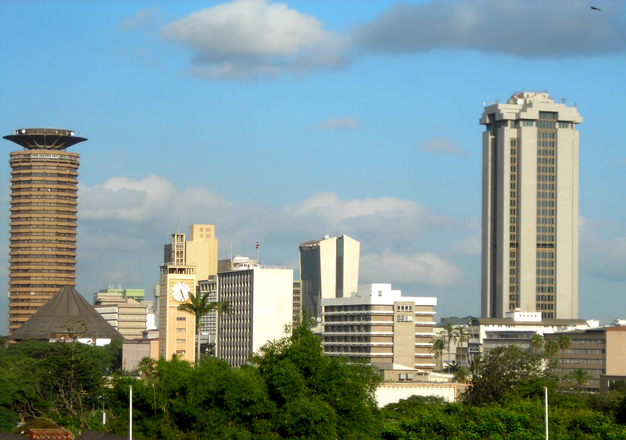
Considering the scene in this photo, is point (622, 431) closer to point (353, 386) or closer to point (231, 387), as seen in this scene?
point (353, 386)

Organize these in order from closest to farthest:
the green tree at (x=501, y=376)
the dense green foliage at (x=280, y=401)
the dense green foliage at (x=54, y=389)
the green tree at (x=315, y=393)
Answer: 1. the green tree at (x=315, y=393)
2. the dense green foliage at (x=280, y=401)
3. the green tree at (x=501, y=376)
4. the dense green foliage at (x=54, y=389)

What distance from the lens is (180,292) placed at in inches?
7598

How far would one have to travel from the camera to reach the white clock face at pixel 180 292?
192625 mm

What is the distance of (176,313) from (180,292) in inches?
210

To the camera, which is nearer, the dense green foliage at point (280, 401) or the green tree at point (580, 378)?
the dense green foliage at point (280, 401)

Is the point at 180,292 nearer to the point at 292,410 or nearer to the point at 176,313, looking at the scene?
the point at 176,313

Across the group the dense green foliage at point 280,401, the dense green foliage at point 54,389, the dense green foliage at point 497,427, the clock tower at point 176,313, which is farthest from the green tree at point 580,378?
the dense green foliage at point 280,401

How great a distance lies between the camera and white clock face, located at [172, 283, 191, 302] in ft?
632

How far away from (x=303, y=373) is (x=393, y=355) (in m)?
140

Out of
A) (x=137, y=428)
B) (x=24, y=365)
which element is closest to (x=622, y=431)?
(x=137, y=428)

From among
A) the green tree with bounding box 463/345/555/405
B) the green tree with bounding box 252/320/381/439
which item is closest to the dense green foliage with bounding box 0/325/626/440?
the green tree with bounding box 252/320/381/439

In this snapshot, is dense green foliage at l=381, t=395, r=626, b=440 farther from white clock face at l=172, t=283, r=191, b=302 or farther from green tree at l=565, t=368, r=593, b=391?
white clock face at l=172, t=283, r=191, b=302

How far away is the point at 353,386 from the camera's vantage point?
61.9m

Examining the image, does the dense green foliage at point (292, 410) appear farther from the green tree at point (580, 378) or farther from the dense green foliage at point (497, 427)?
the green tree at point (580, 378)
